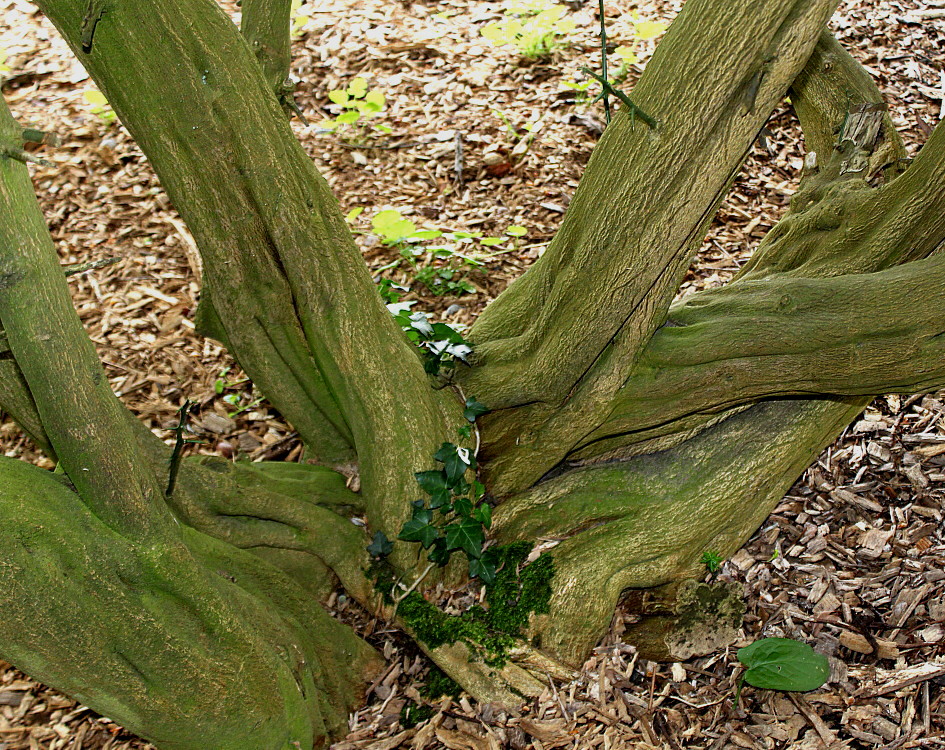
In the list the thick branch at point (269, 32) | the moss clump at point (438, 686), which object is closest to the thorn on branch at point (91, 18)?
the thick branch at point (269, 32)

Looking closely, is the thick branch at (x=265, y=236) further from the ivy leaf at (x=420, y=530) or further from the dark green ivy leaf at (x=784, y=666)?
the dark green ivy leaf at (x=784, y=666)

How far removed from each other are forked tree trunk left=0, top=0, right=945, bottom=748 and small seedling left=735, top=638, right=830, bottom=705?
0.32 metres

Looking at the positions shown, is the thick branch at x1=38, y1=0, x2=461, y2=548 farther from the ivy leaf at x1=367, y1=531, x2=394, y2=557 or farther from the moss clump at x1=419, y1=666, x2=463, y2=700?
the moss clump at x1=419, y1=666, x2=463, y2=700

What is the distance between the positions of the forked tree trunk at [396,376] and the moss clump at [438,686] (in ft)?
0.30

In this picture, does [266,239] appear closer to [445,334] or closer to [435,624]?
[445,334]

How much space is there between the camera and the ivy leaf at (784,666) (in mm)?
2596

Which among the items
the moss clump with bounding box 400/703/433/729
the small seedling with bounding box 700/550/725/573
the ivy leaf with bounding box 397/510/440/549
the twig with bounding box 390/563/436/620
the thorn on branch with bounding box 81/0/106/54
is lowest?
the moss clump with bounding box 400/703/433/729

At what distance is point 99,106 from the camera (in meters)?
5.43

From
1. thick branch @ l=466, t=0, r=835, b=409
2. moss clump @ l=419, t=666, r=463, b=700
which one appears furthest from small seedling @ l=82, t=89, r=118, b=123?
moss clump @ l=419, t=666, r=463, b=700

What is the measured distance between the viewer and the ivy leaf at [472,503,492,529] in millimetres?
2758

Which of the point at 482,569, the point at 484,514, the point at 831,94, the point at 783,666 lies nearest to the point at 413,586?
the point at 482,569

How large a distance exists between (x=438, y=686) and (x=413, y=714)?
4.7 inches

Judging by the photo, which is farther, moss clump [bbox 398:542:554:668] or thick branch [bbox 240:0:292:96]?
thick branch [bbox 240:0:292:96]

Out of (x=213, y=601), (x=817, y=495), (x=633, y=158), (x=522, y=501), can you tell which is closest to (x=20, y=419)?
(x=213, y=601)
